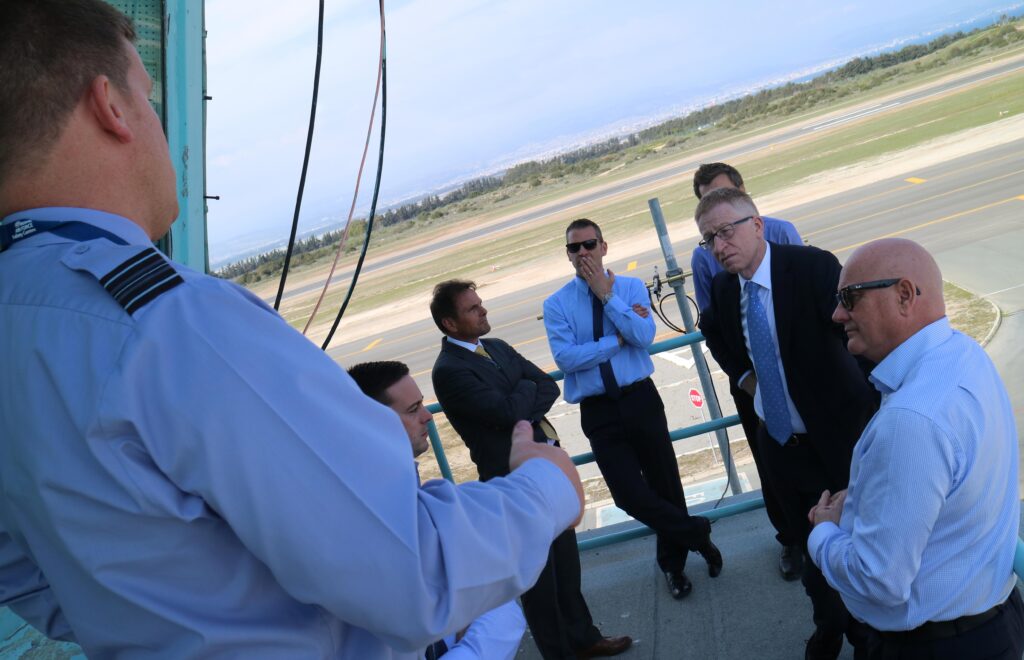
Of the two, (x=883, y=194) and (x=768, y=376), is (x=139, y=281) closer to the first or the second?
(x=768, y=376)

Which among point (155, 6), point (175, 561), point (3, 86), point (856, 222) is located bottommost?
point (856, 222)

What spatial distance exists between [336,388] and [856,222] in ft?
66.8

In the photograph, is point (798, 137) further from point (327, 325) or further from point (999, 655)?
point (999, 655)

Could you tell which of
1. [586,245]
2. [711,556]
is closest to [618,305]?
[586,245]

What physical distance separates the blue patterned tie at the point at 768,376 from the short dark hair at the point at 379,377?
5.43 feet

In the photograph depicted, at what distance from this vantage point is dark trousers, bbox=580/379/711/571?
4547 millimetres

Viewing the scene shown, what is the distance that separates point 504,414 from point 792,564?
1.68 meters

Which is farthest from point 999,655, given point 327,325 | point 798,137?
point 798,137

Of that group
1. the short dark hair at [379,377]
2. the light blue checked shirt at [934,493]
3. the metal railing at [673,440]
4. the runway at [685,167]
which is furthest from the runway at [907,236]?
the runway at [685,167]

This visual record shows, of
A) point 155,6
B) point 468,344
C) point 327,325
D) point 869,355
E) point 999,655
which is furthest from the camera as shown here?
point 327,325

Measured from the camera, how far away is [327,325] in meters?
27.9

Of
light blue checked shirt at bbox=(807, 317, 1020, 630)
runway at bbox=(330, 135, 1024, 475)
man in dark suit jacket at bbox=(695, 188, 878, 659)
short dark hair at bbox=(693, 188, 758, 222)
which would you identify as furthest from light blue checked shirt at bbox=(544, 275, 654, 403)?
runway at bbox=(330, 135, 1024, 475)

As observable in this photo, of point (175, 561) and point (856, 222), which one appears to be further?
point (856, 222)

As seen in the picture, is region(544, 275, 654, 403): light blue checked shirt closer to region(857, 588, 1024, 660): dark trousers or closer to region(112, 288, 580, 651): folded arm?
region(857, 588, 1024, 660): dark trousers
